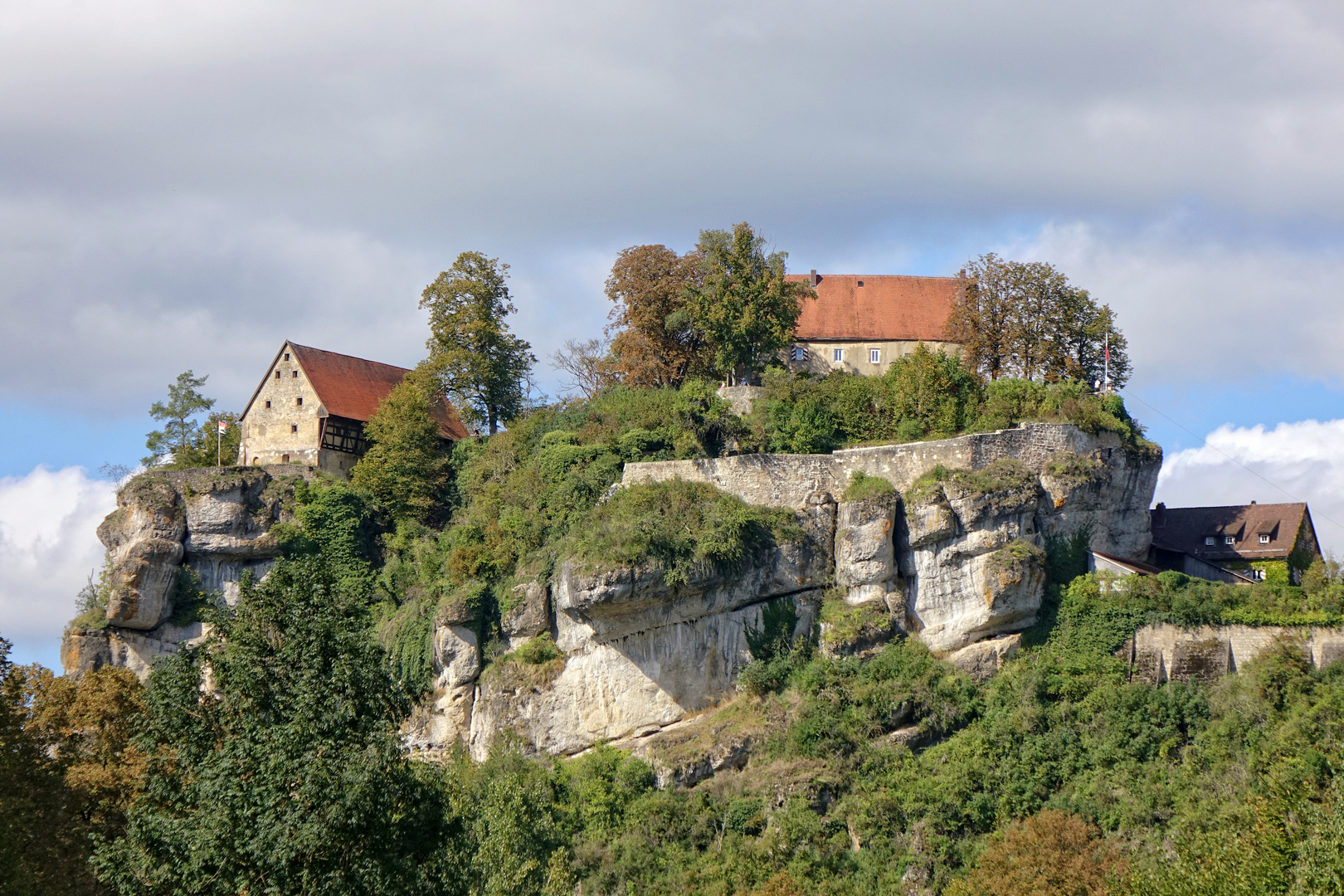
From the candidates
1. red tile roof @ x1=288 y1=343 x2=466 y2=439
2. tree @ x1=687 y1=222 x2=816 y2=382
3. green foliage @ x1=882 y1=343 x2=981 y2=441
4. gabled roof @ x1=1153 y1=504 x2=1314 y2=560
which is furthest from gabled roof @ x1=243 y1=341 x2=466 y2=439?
gabled roof @ x1=1153 y1=504 x2=1314 y2=560

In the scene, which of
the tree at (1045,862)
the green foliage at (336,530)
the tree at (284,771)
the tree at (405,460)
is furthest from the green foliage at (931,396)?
the tree at (284,771)

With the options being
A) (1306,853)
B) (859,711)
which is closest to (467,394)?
(859,711)

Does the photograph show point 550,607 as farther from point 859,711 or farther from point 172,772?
point 172,772

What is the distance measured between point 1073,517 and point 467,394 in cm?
2148

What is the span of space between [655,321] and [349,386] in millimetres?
11742

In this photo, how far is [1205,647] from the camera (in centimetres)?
4434

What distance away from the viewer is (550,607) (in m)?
48.2

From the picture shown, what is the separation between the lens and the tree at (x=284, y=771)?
2875 cm

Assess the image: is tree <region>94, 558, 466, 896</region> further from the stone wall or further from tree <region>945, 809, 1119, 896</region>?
the stone wall

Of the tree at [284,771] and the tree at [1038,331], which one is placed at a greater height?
the tree at [1038,331]

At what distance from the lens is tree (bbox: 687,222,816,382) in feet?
173

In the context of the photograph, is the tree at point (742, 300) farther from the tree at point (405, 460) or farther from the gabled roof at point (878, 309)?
the tree at point (405, 460)

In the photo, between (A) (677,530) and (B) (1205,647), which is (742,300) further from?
(B) (1205,647)

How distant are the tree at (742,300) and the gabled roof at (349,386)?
1049 centimetres
